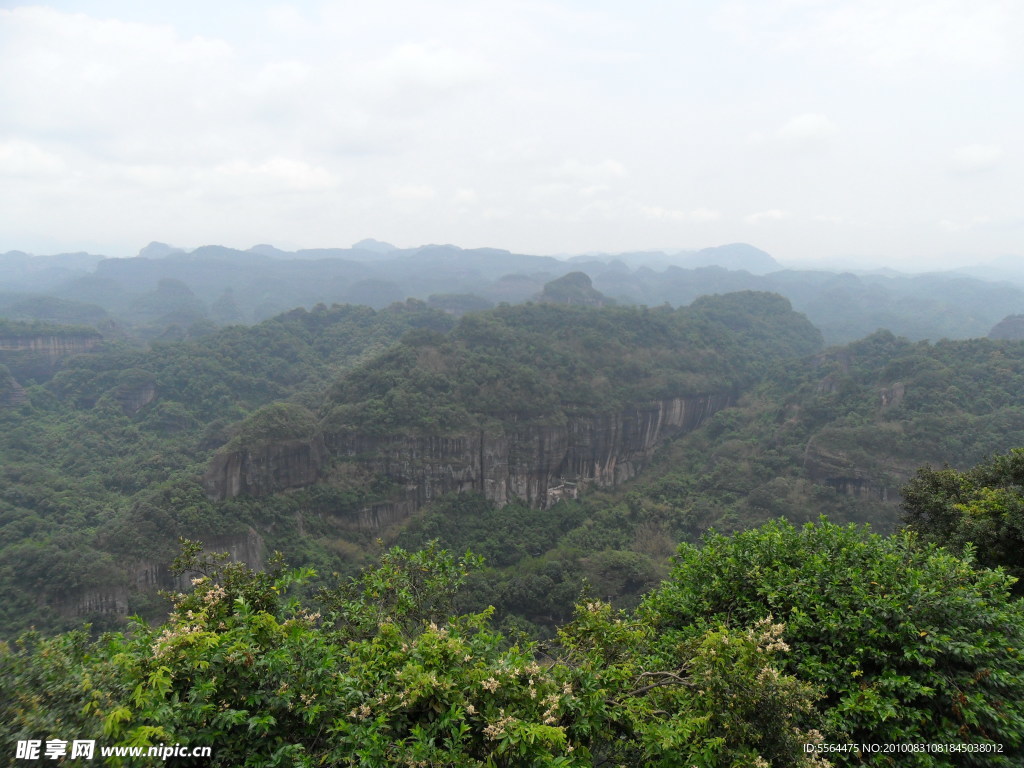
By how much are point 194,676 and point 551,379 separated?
46367 mm

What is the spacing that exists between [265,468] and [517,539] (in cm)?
1806

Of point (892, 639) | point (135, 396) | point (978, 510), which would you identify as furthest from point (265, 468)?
point (978, 510)

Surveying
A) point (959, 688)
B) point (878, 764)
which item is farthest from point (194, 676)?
point (959, 688)

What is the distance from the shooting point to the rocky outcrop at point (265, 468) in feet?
99.6

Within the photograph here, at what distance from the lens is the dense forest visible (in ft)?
14.5

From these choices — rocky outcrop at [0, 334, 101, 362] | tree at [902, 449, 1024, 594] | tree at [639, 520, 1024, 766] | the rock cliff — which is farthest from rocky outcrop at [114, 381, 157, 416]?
tree at [902, 449, 1024, 594]

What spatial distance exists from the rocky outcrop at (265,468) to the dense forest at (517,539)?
0.67ft

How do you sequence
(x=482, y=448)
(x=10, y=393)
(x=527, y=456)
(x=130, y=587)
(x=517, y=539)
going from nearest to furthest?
(x=130, y=587)
(x=517, y=539)
(x=482, y=448)
(x=527, y=456)
(x=10, y=393)

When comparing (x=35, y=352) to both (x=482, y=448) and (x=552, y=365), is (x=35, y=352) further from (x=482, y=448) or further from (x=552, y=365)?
(x=552, y=365)

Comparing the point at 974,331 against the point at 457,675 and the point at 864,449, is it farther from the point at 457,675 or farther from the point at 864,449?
the point at 457,675

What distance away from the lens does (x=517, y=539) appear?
36.8 metres

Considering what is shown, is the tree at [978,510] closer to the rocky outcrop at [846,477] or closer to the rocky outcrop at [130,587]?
the rocky outcrop at [846,477]

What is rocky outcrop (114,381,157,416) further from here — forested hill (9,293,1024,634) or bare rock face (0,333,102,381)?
bare rock face (0,333,102,381)

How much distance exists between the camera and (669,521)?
3722cm
